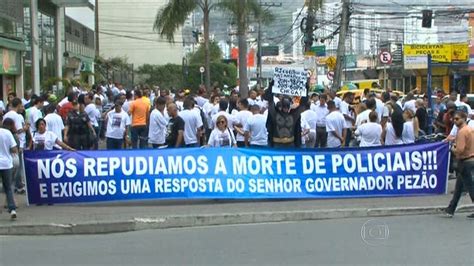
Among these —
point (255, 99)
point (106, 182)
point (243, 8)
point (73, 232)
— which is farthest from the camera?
point (243, 8)

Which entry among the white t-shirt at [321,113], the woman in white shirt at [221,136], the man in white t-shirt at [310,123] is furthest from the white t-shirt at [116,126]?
the white t-shirt at [321,113]

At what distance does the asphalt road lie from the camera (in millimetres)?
7773

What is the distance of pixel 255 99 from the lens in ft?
60.8

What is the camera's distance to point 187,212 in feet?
35.9

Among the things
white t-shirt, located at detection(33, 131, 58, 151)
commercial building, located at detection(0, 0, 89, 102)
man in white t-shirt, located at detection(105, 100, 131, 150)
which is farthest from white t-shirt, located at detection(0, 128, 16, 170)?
commercial building, located at detection(0, 0, 89, 102)

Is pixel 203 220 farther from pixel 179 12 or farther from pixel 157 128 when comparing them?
pixel 179 12

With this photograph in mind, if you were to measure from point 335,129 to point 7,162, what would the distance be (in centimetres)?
743

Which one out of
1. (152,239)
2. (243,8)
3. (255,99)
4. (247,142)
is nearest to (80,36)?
(243,8)

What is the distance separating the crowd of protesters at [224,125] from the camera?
12.6 m

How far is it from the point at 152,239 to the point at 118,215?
5.35ft

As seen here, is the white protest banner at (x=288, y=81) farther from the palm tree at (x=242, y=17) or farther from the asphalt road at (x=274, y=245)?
the palm tree at (x=242, y=17)

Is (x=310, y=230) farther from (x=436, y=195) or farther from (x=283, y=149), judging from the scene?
(x=436, y=195)

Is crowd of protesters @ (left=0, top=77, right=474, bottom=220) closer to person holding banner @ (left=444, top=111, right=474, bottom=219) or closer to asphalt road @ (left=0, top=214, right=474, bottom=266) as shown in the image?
person holding banner @ (left=444, top=111, right=474, bottom=219)

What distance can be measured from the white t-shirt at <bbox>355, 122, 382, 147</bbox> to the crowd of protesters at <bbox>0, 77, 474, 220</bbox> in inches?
0.7
